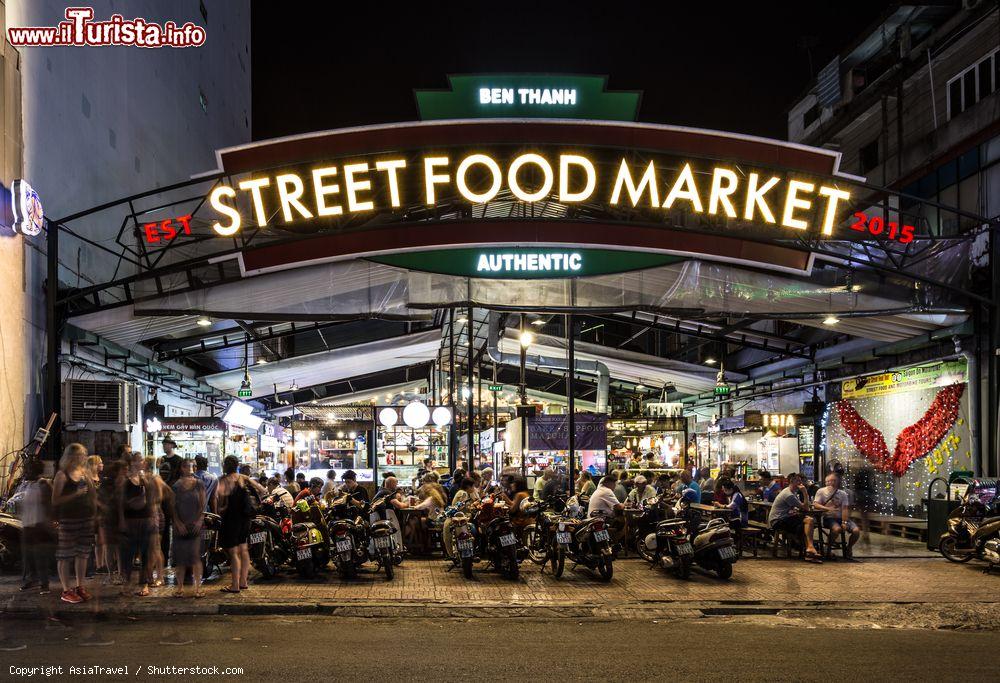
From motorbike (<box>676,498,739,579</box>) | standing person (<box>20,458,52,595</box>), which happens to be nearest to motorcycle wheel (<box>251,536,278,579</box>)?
standing person (<box>20,458,52,595</box>)

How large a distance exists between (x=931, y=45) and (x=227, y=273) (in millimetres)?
19416

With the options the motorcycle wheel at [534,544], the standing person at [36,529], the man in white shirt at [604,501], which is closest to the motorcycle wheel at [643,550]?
the man in white shirt at [604,501]

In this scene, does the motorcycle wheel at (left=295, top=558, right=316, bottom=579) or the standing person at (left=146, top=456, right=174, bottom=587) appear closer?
the standing person at (left=146, top=456, right=174, bottom=587)

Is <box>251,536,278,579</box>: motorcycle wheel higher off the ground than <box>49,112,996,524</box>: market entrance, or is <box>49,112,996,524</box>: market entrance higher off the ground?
<box>49,112,996,524</box>: market entrance

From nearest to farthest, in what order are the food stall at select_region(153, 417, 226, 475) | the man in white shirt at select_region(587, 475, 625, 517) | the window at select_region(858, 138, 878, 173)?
the man in white shirt at select_region(587, 475, 625, 517), the food stall at select_region(153, 417, 226, 475), the window at select_region(858, 138, 878, 173)

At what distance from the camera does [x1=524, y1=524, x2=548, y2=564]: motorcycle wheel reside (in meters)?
15.3

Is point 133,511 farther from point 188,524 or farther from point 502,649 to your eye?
point 502,649

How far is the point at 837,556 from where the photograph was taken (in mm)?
16406

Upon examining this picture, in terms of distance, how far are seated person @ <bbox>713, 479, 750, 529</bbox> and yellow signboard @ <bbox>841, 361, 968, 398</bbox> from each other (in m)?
5.52

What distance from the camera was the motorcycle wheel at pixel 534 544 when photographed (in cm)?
1530

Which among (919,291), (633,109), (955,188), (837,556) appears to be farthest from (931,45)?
(837,556)

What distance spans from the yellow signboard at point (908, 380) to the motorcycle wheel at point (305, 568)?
1371 cm

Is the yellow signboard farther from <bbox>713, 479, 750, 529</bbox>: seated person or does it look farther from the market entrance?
<bbox>713, 479, 750, 529</bbox>: seated person

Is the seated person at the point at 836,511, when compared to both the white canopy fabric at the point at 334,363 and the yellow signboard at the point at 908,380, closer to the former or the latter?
the yellow signboard at the point at 908,380
